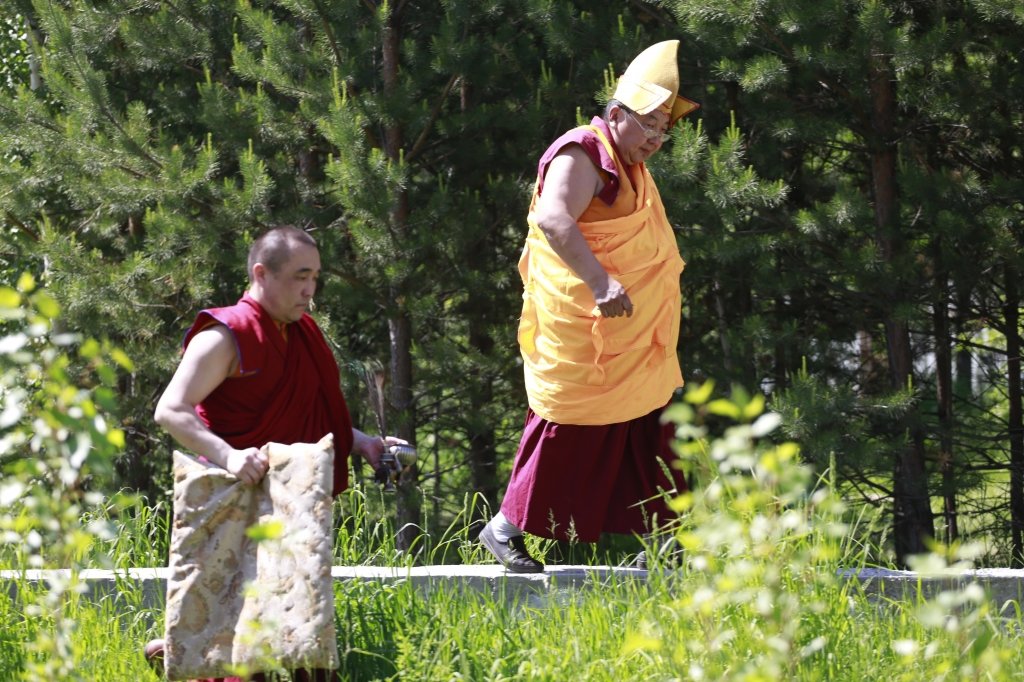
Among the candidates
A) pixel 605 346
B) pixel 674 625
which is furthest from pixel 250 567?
pixel 605 346

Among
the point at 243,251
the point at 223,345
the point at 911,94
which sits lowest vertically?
the point at 223,345

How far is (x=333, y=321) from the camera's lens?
7.47m

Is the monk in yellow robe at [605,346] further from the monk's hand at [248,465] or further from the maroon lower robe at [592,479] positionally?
the monk's hand at [248,465]

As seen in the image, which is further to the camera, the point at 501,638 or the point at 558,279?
the point at 558,279

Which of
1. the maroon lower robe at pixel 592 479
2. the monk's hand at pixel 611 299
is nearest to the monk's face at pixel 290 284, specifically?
the monk's hand at pixel 611 299

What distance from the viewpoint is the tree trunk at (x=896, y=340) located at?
6.57m

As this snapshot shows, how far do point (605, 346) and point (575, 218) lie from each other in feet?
1.35

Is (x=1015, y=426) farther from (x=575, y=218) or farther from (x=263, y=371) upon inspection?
(x=263, y=371)

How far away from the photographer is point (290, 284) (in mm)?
3725

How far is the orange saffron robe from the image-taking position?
4398 mm

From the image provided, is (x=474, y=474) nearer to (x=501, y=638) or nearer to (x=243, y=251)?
(x=243, y=251)

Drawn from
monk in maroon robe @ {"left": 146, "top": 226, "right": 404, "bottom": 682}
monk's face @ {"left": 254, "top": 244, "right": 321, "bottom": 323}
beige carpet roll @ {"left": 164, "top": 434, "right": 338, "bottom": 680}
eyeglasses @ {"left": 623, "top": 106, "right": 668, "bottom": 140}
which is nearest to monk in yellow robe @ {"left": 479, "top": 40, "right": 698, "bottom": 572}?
eyeglasses @ {"left": 623, "top": 106, "right": 668, "bottom": 140}

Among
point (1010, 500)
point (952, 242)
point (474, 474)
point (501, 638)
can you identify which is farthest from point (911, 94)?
point (501, 638)

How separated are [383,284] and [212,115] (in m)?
1.19
